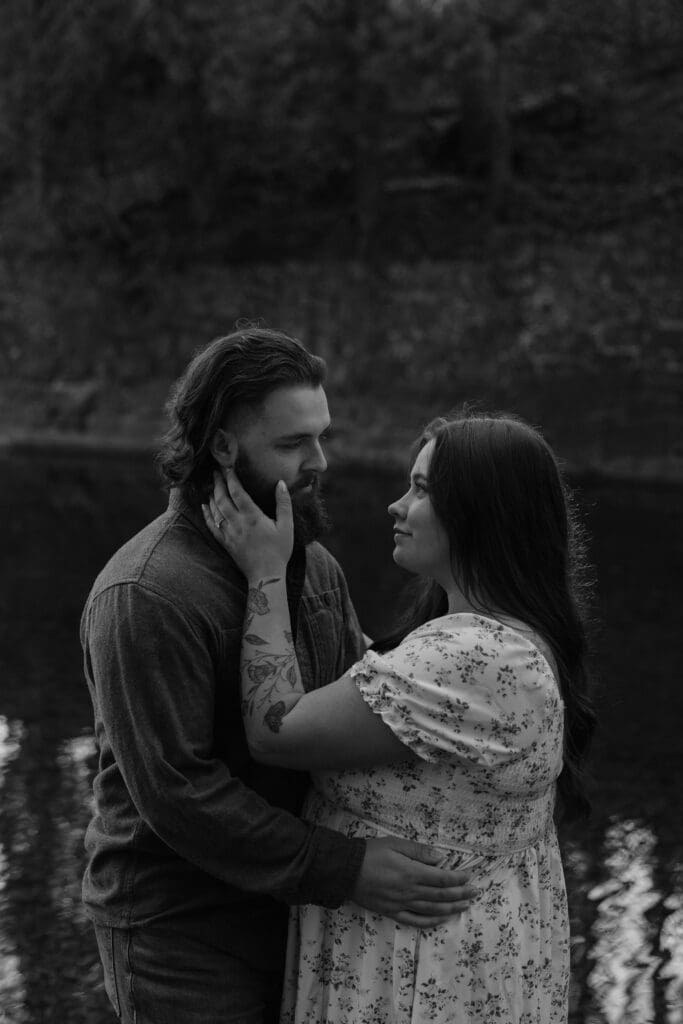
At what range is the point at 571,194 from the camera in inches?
931

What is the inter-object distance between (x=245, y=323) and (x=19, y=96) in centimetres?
2455

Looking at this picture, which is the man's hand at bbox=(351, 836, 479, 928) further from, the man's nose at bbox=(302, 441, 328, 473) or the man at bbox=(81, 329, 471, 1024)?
the man's nose at bbox=(302, 441, 328, 473)

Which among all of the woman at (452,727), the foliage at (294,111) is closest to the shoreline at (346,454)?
the foliage at (294,111)

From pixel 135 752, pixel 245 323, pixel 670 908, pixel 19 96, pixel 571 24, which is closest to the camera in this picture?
pixel 135 752

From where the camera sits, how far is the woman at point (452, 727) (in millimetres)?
2311

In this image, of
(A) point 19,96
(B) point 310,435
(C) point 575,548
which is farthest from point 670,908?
(A) point 19,96

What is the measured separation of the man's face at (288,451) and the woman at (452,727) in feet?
0.22

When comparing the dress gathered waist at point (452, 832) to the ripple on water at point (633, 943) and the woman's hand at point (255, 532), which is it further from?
the ripple on water at point (633, 943)

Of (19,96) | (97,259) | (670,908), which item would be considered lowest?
(670,908)

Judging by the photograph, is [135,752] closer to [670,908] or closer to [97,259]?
[670,908]

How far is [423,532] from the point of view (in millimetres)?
2529

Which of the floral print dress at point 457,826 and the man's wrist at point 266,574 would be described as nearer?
the floral print dress at point 457,826

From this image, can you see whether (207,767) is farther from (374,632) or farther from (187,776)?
(374,632)

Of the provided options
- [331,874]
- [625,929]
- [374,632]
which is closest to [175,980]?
[331,874]
